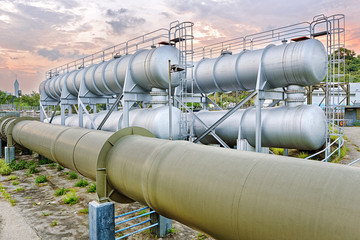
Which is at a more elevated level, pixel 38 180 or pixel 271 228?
pixel 271 228

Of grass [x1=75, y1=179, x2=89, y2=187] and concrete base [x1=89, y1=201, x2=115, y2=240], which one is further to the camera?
grass [x1=75, y1=179, x2=89, y2=187]

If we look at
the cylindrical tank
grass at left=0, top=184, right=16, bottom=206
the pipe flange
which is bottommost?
grass at left=0, top=184, right=16, bottom=206

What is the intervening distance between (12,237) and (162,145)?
20.9ft

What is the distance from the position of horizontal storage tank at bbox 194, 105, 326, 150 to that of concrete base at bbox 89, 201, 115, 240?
824 centimetres

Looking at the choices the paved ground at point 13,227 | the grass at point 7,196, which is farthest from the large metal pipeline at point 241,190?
the grass at point 7,196

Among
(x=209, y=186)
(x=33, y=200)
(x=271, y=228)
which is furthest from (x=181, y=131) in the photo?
(x=271, y=228)

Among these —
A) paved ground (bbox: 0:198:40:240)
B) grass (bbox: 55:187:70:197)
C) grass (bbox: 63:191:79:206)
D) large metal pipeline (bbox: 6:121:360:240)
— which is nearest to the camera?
large metal pipeline (bbox: 6:121:360:240)

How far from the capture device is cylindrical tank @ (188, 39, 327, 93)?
1116cm

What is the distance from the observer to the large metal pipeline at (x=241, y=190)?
2760 millimetres

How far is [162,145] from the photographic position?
543cm

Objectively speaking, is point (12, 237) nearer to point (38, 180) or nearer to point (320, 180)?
point (38, 180)

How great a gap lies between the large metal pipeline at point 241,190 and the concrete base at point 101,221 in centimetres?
51

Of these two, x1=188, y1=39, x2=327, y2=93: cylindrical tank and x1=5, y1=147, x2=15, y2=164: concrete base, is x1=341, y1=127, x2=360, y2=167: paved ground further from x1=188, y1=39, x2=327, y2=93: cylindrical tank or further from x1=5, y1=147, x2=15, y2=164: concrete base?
x1=5, y1=147, x2=15, y2=164: concrete base

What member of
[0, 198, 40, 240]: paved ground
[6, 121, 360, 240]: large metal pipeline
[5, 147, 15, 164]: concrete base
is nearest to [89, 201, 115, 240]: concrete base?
[6, 121, 360, 240]: large metal pipeline
